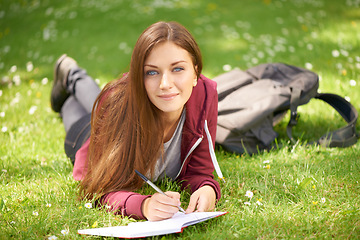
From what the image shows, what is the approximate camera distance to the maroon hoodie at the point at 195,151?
223cm

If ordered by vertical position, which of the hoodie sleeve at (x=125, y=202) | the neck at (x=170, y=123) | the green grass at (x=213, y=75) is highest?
the neck at (x=170, y=123)

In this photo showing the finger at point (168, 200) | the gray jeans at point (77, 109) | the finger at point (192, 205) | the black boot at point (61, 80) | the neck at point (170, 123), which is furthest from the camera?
the black boot at point (61, 80)

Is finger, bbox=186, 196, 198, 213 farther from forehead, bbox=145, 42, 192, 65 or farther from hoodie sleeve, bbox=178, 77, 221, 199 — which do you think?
forehead, bbox=145, 42, 192, 65

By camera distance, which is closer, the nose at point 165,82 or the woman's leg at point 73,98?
the nose at point 165,82

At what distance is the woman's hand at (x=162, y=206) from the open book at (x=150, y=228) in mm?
30

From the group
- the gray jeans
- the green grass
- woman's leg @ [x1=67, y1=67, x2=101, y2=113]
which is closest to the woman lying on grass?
the green grass

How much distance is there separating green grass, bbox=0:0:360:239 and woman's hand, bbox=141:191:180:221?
0.12 metres

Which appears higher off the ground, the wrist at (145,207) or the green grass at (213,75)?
the wrist at (145,207)

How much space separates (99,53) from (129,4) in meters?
2.24

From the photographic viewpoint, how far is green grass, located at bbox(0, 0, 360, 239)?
2.17 meters

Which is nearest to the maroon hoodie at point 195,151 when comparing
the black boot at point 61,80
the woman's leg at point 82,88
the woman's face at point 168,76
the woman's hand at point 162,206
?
the woman's hand at point 162,206

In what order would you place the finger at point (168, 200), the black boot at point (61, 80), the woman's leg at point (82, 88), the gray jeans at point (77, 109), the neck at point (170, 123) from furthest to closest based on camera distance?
the black boot at point (61, 80)
the woman's leg at point (82, 88)
the gray jeans at point (77, 109)
the neck at point (170, 123)
the finger at point (168, 200)

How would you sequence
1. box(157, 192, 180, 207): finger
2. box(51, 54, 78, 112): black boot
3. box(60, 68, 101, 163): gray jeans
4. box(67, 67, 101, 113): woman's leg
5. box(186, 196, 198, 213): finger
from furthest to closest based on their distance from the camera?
box(51, 54, 78, 112): black boot
box(67, 67, 101, 113): woman's leg
box(60, 68, 101, 163): gray jeans
box(186, 196, 198, 213): finger
box(157, 192, 180, 207): finger

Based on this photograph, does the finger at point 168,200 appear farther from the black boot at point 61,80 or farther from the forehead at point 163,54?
the black boot at point 61,80
